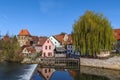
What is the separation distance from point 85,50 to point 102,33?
503 cm

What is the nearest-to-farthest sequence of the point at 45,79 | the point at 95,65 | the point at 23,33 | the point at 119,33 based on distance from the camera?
the point at 45,79 → the point at 95,65 → the point at 119,33 → the point at 23,33

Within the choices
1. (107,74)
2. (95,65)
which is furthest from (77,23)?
(107,74)

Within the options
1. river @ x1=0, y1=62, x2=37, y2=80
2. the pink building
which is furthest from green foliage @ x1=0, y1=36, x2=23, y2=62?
river @ x1=0, y1=62, x2=37, y2=80

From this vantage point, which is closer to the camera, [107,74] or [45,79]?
[45,79]

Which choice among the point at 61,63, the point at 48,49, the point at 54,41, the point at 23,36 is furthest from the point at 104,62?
the point at 23,36

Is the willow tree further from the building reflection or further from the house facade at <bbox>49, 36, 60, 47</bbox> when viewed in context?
the house facade at <bbox>49, 36, 60, 47</bbox>

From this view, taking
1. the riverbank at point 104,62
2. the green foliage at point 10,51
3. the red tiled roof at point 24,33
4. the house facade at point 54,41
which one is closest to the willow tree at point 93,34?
the riverbank at point 104,62

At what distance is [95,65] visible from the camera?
59.3 metres

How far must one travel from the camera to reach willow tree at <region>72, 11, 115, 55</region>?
5969 centimetres

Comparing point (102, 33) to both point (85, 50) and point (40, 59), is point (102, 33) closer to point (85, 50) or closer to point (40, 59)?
point (85, 50)

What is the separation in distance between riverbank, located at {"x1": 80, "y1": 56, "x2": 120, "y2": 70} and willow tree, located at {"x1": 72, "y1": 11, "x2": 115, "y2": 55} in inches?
72.8

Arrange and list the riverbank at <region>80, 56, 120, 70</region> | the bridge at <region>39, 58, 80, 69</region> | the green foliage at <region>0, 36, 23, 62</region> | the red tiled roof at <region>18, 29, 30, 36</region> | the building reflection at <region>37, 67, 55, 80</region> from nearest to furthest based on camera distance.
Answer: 1. the building reflection at <region>37, 67, 55, 80</region>
2. the riverbank at <region>80, 56, 120, 70</region>
3. the bridge at <region>39, 58, 80, 69</region>
4. the green foliage at <region>0, 36, 23, 62</region>
5. the red tiled roof at <region>18, 29, 30, 36</region>

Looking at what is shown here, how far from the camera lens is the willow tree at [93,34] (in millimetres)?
59688

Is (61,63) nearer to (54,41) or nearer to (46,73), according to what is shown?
(46,73)
